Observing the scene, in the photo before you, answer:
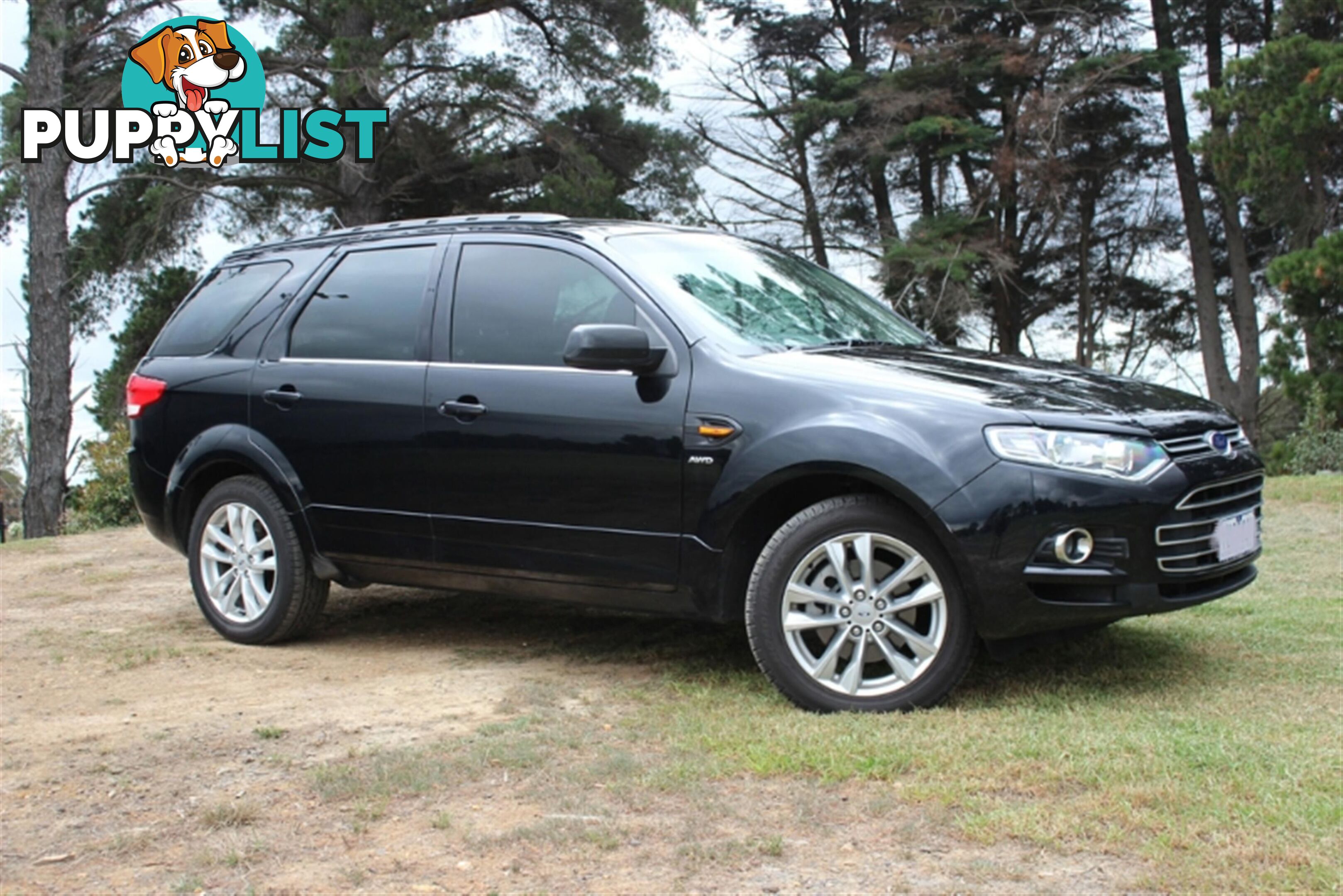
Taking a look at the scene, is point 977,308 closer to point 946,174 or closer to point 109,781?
point 946,174

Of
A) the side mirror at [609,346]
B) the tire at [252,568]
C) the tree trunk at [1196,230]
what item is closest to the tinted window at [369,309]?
the tire at [252,568]

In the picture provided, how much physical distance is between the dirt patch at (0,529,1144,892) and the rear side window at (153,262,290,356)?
4.72 feet

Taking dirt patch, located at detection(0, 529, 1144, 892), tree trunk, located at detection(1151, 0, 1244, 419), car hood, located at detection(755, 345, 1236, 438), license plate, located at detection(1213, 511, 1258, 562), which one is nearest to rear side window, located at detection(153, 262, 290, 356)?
dirt patch, located at detection(0, 529, 1144, 892)

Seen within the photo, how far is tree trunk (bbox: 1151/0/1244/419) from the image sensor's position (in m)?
24.3

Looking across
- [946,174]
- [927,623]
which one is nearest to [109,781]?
[927,623]

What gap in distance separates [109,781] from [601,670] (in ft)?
6.49

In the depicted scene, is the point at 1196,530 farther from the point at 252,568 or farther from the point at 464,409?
the point at 252,568

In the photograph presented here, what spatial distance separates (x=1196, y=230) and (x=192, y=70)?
1728 cm

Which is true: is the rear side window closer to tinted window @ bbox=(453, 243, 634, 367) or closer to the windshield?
tinted window @ bbox=(453, 243, 634, 367)

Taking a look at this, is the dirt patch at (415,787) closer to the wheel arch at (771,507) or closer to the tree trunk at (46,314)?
the wheel arch at (771,507)

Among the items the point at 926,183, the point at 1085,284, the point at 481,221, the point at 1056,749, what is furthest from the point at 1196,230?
the point at 1056,749

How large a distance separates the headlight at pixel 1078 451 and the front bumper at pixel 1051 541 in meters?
0.04

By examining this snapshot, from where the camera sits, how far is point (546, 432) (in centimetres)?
529

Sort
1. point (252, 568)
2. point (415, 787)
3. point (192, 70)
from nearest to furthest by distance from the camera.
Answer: point (415, 787), point (252, 568), point (192, 70)
